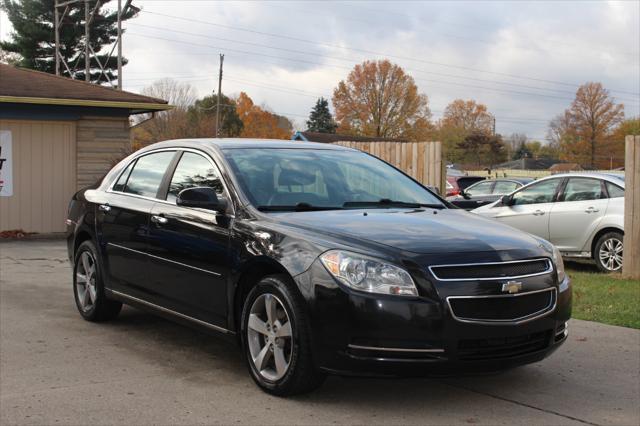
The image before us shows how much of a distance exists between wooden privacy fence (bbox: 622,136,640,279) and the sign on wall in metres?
11.2

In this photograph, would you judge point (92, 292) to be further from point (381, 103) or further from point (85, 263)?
point (381, 103)

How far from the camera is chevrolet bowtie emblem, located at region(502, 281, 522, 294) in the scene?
14.6 ft

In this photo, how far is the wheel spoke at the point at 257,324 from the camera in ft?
15.9

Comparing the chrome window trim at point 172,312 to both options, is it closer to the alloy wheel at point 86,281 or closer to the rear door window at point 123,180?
the alloy wheel at point 86,281

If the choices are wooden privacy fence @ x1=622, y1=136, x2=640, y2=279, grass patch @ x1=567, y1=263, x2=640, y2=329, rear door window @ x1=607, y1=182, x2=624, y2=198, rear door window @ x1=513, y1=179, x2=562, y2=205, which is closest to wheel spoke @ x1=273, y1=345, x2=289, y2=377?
grass patch @ x1=567, y1=263, x2=640, y2=329

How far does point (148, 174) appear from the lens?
6.56 metres

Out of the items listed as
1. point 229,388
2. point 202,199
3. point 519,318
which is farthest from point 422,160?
point 519,318

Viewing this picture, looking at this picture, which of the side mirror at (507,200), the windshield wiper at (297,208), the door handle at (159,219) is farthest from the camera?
the side mirror at (507,200)

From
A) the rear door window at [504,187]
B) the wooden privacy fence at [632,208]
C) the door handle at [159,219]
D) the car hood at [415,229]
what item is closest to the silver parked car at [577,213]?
the wooden privacy fence at [632,208]

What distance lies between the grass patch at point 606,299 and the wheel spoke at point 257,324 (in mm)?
3997

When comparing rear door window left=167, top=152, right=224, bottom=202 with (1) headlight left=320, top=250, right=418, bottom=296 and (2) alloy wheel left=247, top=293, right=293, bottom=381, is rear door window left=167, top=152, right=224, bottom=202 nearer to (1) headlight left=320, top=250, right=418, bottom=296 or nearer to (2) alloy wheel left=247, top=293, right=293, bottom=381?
(2) alloy wheel left=247, top=293, right=293, bottom=381

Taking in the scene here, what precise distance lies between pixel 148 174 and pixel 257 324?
222cm

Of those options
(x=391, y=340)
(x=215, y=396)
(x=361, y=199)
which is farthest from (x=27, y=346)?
(x=391, y=340)

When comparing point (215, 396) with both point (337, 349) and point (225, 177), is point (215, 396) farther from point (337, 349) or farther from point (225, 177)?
point (225, 177)
